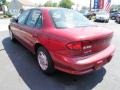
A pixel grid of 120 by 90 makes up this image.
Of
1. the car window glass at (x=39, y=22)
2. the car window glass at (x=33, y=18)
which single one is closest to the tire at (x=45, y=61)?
the car window glass at (x=39, y=22)

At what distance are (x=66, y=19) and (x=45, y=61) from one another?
1.10 meters

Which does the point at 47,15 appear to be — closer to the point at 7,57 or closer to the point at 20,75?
the point at 20,75


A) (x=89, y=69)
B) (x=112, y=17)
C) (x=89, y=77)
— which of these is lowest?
(x=112, y=17)

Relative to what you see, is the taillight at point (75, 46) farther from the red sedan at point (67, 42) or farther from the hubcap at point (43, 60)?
the hubcap at point (43, 60)

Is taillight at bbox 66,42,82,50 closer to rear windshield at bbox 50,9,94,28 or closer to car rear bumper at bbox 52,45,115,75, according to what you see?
car rear bumper at bbox 52,45,115,75

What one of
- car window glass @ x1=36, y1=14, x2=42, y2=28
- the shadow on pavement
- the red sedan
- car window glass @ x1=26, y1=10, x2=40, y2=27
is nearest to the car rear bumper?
the red sedan

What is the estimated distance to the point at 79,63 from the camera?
11.2 feet

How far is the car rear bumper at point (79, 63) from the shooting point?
11.3 feet

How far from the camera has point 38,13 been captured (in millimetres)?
4816

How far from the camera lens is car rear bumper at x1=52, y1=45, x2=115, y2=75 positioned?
11.3 feet

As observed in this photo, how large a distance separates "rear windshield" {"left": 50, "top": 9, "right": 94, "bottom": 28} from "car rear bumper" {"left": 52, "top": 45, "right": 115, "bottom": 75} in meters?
0.80

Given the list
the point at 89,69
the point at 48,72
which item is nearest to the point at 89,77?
the point at 89,69

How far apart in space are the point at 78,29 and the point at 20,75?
1754 mm

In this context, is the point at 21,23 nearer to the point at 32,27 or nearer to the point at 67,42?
the point at 32,27
